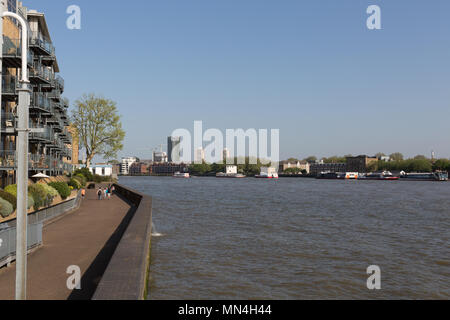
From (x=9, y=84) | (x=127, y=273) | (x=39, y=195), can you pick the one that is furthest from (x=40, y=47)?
(x=127, y=273)

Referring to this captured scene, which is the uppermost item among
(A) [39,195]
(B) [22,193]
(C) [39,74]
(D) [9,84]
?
(C) [39,74]

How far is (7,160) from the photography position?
31922mm

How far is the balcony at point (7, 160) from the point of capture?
102ft

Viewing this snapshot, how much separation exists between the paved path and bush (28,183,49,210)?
8.31 ft

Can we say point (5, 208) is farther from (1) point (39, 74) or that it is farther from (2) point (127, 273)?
(1) point (39, 74)

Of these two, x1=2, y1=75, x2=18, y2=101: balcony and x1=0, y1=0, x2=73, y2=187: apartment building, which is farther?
x1=2, y1=75, x2=18, y2=101: balcony

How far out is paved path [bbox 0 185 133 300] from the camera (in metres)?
10.3

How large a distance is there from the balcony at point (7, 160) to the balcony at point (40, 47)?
13.4 meters

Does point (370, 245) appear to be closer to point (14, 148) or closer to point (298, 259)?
point (298, 259)

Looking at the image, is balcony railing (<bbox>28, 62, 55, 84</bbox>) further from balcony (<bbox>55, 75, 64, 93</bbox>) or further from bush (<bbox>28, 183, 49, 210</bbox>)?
bush (<bbox>28, 183, 49, 210</bbox>)

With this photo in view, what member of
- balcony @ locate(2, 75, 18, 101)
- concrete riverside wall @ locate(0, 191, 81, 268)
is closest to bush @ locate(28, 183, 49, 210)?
concrete riverside wall @ locate(0, 191, 81, 268)

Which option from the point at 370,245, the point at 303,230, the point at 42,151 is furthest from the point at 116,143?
the point at 370,245

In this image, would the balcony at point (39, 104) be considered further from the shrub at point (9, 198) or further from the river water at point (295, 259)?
the shrub at point (9, 198)

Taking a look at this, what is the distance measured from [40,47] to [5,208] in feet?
89.0
